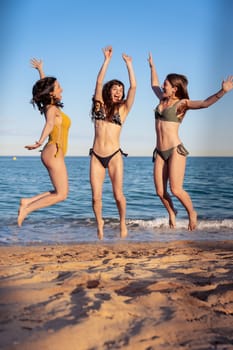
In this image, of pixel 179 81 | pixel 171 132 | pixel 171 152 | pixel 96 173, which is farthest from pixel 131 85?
pixel 96 173

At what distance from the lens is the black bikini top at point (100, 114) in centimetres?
604

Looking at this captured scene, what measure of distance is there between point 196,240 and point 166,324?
7729mm

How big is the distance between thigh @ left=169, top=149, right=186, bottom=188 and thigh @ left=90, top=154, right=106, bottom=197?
87 centimetres

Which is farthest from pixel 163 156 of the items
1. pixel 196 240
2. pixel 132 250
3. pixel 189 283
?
pixel 196 240

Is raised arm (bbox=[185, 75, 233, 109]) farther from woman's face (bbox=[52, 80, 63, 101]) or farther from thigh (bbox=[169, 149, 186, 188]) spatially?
woman's face (bbox=[52, 80, 63, 101])

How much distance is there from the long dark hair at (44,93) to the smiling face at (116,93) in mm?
666

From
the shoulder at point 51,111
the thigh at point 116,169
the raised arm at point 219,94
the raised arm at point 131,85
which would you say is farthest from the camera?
the thigh at point 116,169

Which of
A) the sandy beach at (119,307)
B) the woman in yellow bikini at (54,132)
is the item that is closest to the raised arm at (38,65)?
the woman in yellow bikini at (54,132)

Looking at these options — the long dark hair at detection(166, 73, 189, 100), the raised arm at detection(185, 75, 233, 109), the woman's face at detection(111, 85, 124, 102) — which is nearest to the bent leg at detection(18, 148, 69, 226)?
the woman's face at detection(111, 85, 124, 102)

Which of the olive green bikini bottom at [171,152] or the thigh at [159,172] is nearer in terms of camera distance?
the olive green bikini bottom at [171,152]

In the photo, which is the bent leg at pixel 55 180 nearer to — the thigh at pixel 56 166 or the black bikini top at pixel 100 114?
the thigh at pixel 56 166

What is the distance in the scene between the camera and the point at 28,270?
20.5 feet

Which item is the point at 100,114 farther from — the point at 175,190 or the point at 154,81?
the point at 175,190

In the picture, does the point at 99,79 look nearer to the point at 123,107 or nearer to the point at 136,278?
the point at 123,107
